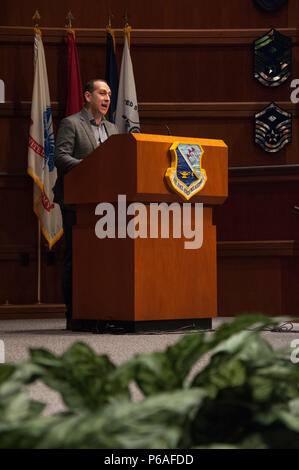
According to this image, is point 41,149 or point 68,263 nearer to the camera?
point 68,263

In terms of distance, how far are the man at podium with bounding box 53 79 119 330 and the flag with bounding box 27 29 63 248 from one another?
1.21 m

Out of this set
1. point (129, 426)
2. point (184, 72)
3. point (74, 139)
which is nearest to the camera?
point (129, 426)

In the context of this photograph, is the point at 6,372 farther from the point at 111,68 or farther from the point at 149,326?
the point at 111,68

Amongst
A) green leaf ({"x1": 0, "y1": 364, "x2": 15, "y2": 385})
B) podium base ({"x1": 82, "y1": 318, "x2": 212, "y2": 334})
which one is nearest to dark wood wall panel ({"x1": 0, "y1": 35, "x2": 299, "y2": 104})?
podium base ({"x1": 82, "y1": 318, "x2": 212, "y2": 334})

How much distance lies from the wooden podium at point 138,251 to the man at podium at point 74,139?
10.1 inches

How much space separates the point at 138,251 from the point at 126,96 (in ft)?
7.19

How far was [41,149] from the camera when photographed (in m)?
5.59

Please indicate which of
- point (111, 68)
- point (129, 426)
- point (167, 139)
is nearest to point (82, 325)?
point (167, 139)

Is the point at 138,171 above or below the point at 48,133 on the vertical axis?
below

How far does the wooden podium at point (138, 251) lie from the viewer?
145 inches

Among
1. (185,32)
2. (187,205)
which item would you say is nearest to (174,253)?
(187,205)

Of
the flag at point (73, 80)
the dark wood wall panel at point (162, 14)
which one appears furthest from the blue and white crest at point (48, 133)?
the dark wood wall panel at point (162, 14)

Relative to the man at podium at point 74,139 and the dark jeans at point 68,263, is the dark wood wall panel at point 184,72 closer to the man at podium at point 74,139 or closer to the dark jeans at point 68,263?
the man at podium at point 74,139

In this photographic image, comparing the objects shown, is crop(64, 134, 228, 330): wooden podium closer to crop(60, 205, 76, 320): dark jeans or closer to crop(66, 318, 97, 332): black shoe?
crop(66, 318, 97, 332): black shoe
